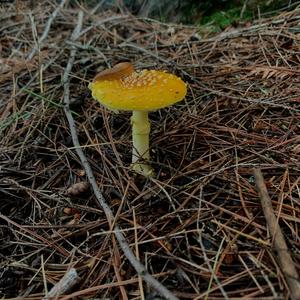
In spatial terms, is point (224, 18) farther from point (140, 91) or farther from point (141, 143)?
point (140, 91)

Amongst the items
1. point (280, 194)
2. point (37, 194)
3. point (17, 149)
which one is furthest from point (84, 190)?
point (280, 194)

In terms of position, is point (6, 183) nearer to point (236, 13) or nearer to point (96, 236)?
point (96, 236)

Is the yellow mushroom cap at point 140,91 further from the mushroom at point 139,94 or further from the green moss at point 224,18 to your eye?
the green moss at point 224,18

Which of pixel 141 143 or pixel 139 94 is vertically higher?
pixel 139 94

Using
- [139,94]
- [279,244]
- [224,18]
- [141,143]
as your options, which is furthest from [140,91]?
[224,18]

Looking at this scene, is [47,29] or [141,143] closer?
[141,143]

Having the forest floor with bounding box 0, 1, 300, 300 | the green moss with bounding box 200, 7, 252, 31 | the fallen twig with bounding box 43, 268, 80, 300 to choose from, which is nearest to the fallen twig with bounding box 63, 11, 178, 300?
the forest floor with bounding box 0, 1, 300, 300

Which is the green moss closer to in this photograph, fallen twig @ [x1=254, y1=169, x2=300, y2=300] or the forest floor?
the forest floor
